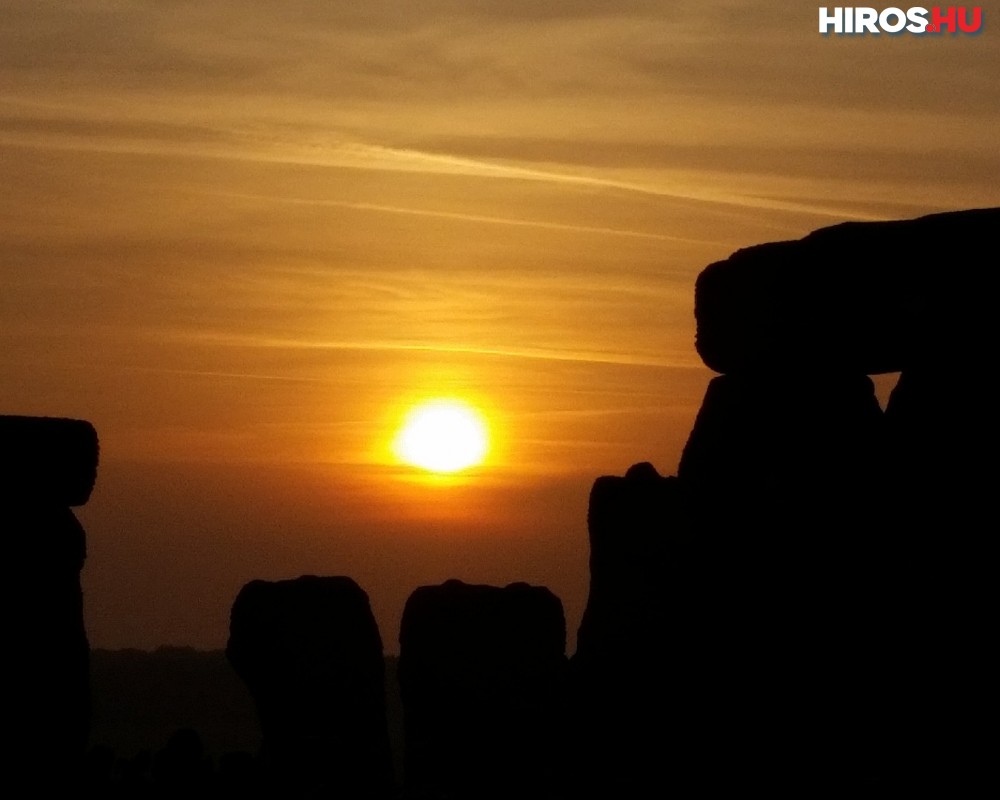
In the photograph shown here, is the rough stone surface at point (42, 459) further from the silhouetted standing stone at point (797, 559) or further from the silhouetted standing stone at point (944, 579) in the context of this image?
the silhouetted standing stone at point (944, 579)

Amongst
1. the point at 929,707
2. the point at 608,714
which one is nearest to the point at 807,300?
the point at 929,707

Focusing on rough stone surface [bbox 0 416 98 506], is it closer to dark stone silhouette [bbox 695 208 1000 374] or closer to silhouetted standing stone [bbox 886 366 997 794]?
dark stone silhouette [bbox 695 208 1000 374]

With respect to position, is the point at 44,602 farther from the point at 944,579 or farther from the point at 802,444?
the point at 944,579

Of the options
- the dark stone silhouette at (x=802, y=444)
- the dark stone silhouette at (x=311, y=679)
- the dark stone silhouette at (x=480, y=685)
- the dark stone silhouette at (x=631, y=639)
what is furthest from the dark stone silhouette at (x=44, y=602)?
the dark stone silhouette at (x=802, y=444)

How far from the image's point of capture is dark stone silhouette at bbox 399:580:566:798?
19859mm

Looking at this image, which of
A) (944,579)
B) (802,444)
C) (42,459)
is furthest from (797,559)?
(42,459)

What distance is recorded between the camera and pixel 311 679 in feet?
63.9

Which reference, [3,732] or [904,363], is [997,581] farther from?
[3,732]

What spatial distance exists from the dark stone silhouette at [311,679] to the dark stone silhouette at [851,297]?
5020 millimetres

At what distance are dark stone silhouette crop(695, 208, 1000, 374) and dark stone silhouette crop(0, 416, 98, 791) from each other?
14.9 ft

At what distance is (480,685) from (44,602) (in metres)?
4.73

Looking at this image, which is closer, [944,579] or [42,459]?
[944,579]

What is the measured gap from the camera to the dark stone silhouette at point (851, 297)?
47.3 feet

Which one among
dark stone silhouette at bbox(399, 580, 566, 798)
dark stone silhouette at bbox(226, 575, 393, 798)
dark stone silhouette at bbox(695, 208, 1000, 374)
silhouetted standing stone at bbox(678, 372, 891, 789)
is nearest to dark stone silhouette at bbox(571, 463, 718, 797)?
dark stone silhouette at bbox(399, 580, 566, 798)
